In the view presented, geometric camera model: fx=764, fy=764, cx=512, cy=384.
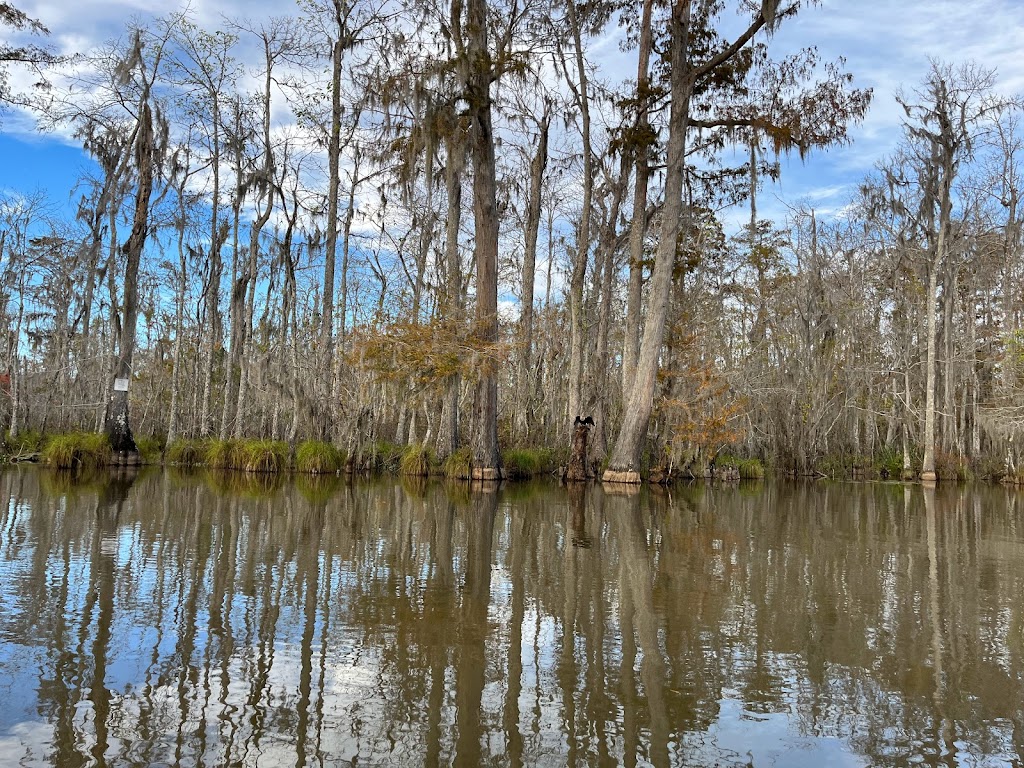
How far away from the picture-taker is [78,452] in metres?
19.2

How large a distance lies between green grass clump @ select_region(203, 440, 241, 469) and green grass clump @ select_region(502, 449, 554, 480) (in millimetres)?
7035

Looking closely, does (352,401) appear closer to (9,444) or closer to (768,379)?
(9,444)

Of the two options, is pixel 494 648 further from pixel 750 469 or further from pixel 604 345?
pixel 750 469

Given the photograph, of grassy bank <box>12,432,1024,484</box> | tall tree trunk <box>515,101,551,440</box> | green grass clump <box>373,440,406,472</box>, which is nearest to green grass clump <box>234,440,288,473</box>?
grassy bank <box>12,432,1024,484</box>

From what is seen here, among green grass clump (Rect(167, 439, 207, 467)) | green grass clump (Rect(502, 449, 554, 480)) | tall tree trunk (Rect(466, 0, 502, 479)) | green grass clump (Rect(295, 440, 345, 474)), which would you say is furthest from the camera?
green grass clump (Rect(167, 439, 207, 467))

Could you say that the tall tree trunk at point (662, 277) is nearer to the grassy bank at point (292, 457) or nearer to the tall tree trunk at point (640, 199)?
the tall tree trunk at point (640, 199)

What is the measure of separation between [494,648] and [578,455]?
15.6 m

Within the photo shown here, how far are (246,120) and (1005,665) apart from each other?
2555 cm

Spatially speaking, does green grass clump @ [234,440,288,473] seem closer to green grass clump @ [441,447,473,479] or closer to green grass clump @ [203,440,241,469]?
green grass clump @ [203,440,241,469]

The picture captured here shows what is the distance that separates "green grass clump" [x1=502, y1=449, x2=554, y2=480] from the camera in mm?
19906

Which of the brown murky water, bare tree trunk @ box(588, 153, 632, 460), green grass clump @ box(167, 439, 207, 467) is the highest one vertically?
bare tree trunk @ box(588, 153, 632, 460)

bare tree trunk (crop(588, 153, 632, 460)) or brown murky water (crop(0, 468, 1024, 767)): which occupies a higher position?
bare tree trunk (crop(588, 153, 632, 460))

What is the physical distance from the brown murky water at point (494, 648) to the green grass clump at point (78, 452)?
12.1 metres

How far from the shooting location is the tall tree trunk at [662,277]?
682 inches
